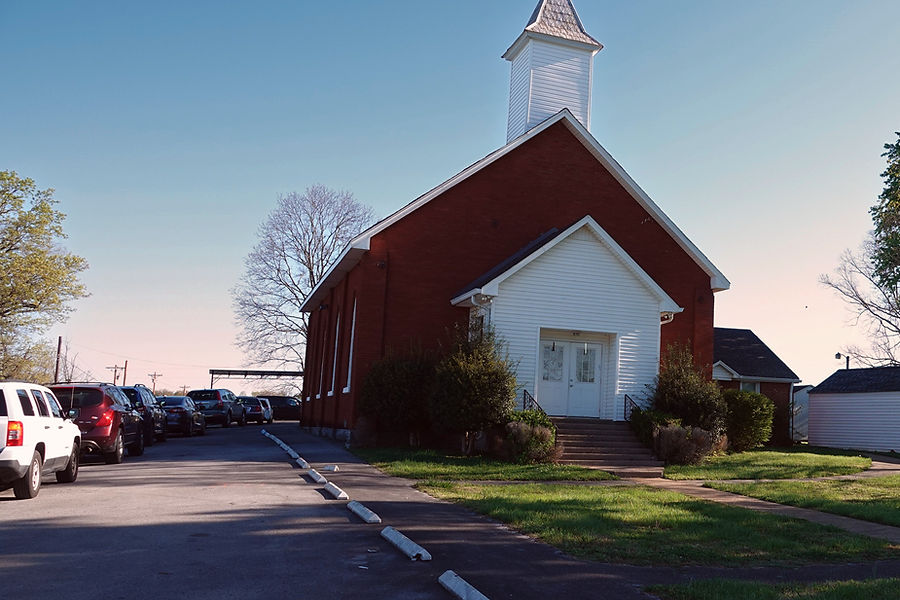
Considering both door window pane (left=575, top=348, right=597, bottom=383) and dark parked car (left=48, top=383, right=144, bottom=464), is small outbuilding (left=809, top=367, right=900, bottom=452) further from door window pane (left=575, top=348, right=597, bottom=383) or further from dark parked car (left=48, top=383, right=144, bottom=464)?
dark parked car (left=48, top=383, right=144, bottom=464)

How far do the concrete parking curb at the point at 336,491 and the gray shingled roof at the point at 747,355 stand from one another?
27531mm

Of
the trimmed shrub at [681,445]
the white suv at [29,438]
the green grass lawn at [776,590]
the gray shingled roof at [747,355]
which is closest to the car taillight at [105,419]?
the white suv at [29,438]

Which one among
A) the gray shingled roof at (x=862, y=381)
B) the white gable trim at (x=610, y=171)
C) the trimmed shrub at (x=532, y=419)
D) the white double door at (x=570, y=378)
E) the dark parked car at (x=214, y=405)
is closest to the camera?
the trimmed shrub at (x=532, y=419)

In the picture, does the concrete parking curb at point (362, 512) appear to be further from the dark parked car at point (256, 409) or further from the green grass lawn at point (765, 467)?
the dark parked car at point (256, 409)

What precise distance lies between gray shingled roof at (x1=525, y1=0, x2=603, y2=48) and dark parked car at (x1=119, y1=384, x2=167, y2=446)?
16426mm

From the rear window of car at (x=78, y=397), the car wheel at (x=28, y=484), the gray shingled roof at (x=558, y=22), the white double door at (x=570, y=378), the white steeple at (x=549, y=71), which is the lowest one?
the car wheel at (x=28, y=484)

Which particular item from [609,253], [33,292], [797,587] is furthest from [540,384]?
[33,292]

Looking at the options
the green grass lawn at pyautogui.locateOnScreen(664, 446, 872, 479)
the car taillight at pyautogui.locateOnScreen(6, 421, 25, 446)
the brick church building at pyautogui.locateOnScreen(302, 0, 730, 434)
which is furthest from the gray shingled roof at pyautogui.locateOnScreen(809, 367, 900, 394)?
the car taillight at pyautogui.locateOnScreen(6, 421, 25, 446)

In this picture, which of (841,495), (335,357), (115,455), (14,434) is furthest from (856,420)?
(14,434)

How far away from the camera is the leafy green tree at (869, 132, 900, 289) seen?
625 inches

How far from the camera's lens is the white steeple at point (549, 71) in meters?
26.9

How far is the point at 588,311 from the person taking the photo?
874 inches

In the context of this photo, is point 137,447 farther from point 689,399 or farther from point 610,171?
point 610,171

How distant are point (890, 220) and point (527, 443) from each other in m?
8.81
